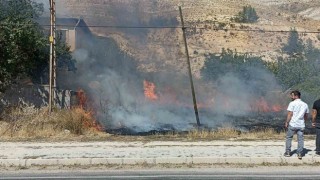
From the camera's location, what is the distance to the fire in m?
42.4

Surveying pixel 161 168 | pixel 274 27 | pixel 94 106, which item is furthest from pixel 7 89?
pixel 274 27

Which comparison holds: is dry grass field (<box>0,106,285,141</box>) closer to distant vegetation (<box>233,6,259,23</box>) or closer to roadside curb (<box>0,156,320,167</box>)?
roadside curb (<box>0,156,320,167</box>)

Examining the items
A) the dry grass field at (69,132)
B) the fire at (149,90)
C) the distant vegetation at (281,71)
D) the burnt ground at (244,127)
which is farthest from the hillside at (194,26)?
the dry grass field at (69,132)

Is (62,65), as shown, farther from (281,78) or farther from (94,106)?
(281,78)

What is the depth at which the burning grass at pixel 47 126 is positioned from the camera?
1755 centimetres

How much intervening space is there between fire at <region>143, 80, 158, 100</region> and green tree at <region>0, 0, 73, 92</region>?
17.3 meters

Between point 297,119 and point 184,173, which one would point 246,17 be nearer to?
point 297,119

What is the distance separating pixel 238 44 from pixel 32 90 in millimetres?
61348

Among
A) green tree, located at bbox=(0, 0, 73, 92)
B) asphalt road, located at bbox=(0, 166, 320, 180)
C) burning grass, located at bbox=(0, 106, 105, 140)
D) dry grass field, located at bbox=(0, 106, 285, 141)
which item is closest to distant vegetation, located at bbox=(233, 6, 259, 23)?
green tree, located at bbox=(0, 0, 73, 92)

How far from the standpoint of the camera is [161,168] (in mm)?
10859

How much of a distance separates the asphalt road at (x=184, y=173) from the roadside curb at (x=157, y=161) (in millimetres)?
490

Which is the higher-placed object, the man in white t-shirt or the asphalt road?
the man in white t-shirt

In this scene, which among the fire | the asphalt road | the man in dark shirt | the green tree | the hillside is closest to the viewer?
the asphalt road

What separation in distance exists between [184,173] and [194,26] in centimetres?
7940
